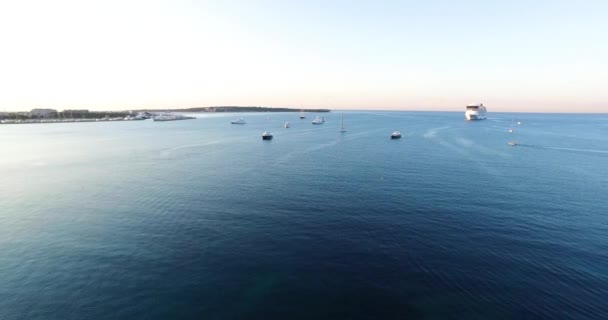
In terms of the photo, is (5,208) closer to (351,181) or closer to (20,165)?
(20,165)

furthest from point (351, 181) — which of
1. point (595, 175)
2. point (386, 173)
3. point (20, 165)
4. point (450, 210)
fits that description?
point (20, 165)

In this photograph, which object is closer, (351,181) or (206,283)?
(206,283)

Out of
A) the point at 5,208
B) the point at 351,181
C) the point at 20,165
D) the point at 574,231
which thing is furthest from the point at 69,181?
the point at 574,231

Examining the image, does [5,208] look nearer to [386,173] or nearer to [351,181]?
[351,181]

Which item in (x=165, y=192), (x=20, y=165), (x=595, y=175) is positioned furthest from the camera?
(x=20, y=165)

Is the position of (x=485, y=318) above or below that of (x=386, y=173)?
below

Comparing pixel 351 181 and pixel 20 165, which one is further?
pixel 20 165

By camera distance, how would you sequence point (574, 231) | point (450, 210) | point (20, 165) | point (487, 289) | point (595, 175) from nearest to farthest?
point (487, 289), point (574, 231), point (450, 210), point (595, 175), point (20, 165)
